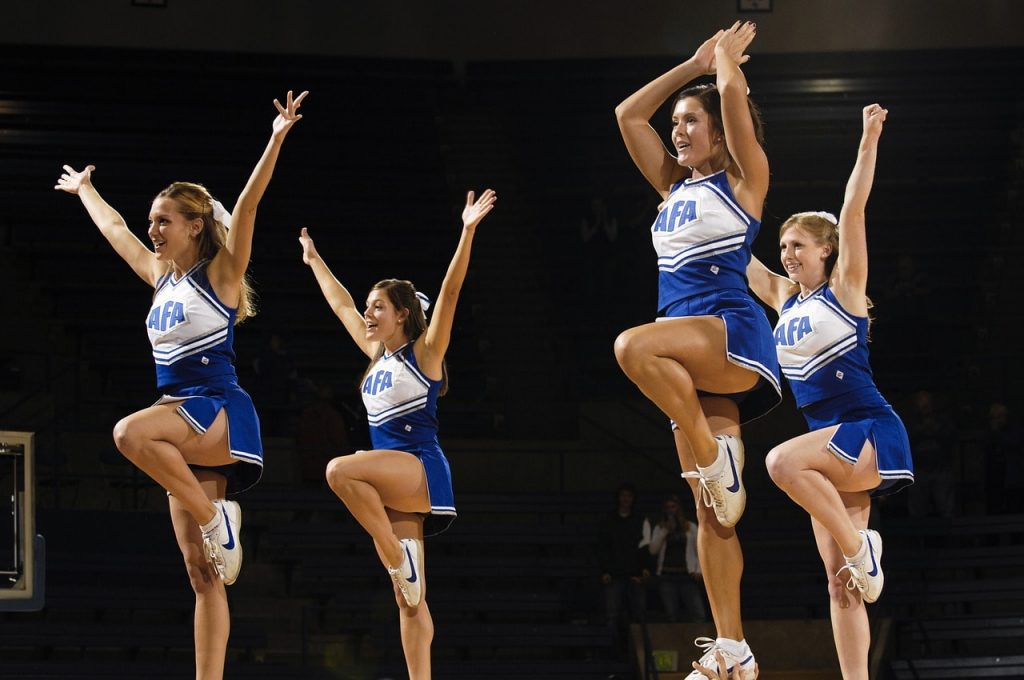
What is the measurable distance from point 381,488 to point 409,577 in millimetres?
359

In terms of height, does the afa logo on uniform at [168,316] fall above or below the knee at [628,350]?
above

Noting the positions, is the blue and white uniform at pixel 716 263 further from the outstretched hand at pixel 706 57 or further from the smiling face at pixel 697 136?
the outstretched hand at pixel 706 57

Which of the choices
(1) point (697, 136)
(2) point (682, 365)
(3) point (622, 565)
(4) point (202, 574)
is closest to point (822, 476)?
(2) point (682, 365)

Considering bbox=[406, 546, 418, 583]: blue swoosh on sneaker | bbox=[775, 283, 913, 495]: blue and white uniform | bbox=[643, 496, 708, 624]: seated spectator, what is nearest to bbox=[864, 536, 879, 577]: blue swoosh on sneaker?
bbox=[775, 283, 913, 495]: blue and white uniform

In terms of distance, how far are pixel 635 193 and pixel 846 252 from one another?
782 cm

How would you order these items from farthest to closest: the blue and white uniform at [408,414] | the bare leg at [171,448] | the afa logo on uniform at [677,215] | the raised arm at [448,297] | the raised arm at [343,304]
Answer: the raised arm at [343,304], the blue and white uniform at [408,414], the raised arm at [448,297], the bare leg at [171,448], the afa logo on uniform at [677,215]

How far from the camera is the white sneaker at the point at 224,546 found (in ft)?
15.3

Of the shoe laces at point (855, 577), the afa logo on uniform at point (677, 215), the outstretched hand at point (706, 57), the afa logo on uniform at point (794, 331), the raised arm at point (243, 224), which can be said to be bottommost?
the shoe laces at point (855, 577)

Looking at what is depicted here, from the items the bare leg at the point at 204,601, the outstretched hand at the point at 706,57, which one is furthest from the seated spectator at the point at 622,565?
the outstretched hand at the point at 706,57

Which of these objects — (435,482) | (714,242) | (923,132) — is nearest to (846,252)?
(714,242)

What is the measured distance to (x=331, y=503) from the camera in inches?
362

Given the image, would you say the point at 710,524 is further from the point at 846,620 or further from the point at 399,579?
the point at 399,579

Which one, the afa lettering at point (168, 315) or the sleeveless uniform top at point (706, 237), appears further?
the afa lettering at point (168, 315)

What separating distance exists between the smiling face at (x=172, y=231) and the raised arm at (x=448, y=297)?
3.19ft
